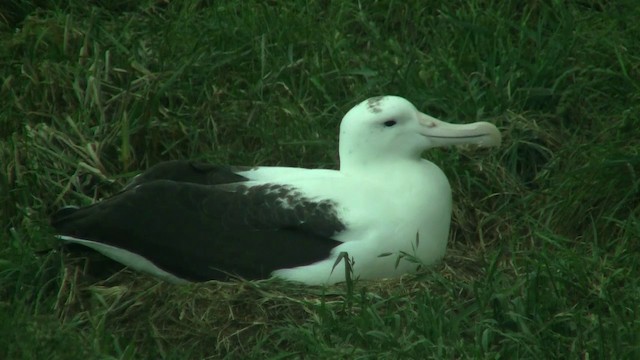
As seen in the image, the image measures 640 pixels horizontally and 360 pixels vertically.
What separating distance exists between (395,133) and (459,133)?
0.29m

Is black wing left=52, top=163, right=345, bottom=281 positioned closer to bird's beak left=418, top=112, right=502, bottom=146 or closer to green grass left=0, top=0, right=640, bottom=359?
green grass left=0, top=0, right=640, bottom=359

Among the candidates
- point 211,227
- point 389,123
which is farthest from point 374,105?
point 211,227

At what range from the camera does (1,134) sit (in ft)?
26.3

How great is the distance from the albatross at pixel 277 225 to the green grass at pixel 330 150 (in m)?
0.13

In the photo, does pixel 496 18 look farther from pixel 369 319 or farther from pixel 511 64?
pixel 369 319

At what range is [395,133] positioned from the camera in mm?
7094

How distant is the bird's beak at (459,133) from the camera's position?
7117 mm

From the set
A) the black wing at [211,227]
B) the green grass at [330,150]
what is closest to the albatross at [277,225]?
the black wing at [211,227]

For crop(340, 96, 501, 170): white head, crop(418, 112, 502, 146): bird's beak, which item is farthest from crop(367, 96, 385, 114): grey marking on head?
crop(418, 112, 502, 146): bird's beak

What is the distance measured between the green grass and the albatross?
0.13m

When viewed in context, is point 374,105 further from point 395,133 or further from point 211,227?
point 211,227

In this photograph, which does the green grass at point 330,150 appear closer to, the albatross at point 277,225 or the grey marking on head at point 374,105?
the albatross at point 277,225

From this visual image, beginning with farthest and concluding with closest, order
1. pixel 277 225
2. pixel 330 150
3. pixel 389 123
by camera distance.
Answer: pixel 330 150 → pixel 389 123 → pixel 277 225

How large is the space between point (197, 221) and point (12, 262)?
834mm
